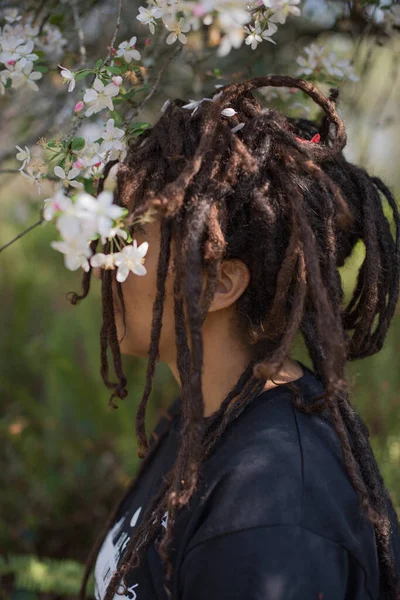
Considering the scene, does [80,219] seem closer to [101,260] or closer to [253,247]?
[101,260]

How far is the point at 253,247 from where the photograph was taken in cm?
128

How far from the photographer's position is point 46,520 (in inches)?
116

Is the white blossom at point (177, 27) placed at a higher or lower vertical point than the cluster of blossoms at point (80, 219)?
higher

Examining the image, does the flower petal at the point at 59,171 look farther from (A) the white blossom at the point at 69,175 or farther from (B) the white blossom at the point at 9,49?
(B) the white blossom at the point at 9,49

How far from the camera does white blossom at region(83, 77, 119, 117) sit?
125 cm

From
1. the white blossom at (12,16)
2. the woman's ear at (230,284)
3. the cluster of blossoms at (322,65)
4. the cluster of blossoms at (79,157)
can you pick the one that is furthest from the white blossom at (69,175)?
the cluster of blossoms at (322,65)

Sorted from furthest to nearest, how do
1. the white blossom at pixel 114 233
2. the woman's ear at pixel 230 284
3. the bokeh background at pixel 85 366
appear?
the bokeh background at pixel 85 366
the woman's ear at pixel 230 284
the white blossom at pixel 114 233

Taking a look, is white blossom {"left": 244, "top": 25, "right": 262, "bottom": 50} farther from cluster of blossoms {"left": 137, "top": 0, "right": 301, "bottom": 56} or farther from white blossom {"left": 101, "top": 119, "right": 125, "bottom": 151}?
white blossom {"left": 101, "top": 119, "right": 125, "bottom": 151}

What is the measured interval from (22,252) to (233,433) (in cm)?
374

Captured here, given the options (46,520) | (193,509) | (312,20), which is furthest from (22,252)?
(193,509)

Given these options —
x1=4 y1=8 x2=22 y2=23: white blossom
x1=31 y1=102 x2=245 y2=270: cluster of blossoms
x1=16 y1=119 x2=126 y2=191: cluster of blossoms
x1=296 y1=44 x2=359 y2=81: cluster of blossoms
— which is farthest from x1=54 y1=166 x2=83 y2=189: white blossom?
x1=296 y1=44 x2=359 y2=81: cluster of blossoms

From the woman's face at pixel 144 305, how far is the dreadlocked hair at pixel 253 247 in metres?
0.05

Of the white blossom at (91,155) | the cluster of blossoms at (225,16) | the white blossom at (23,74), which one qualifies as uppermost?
the cluster of blossoms at (225,16)

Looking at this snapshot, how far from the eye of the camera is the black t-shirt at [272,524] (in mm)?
1042
